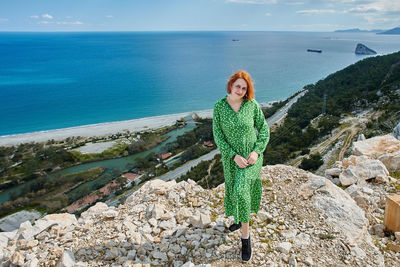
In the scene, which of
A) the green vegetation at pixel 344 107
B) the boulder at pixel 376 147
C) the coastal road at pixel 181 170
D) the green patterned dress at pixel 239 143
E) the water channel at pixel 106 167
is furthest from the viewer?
the water channel at pixel 106 167

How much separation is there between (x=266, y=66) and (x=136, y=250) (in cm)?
10711

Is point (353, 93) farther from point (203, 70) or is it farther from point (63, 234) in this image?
point (203, 70)

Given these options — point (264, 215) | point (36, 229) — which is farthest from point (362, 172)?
point (36, 229)

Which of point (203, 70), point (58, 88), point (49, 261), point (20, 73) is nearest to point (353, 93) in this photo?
point (49, 261)

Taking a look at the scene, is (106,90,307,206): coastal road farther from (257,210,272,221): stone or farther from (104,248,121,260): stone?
(257,210,272,221): stone

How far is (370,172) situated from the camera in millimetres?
6105

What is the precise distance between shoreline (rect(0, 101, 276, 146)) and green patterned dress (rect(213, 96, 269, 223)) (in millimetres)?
44033

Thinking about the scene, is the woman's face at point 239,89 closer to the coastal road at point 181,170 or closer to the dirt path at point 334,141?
the dirt path at point 334,141

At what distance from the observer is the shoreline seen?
44469 millimetres

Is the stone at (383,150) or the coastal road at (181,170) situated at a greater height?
the stone at (383,150)

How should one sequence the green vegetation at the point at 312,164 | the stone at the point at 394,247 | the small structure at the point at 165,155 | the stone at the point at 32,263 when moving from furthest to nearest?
the small structure at the point at 165,155 < the green vegetation at the point at 312,164 < the stone at the point at 394,247 < the stone at the point at 32,263

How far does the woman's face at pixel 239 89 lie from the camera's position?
3291mm

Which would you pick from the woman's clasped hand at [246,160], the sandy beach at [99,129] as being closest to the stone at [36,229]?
the woman's clasped hand at [246,160]

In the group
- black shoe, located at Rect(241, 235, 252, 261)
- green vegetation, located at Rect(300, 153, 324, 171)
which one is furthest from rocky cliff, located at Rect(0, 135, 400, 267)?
green vegetation, located at Rect(300, 153, 324, 171)
